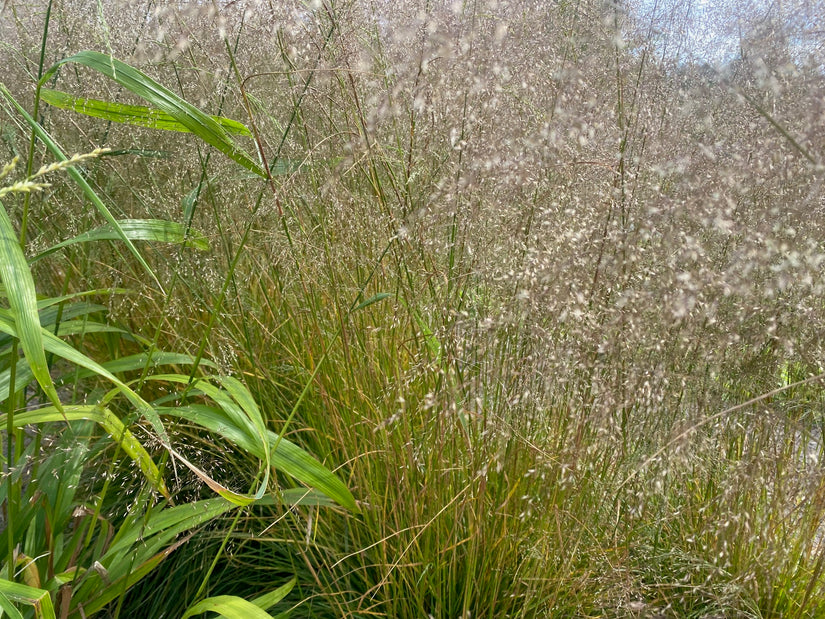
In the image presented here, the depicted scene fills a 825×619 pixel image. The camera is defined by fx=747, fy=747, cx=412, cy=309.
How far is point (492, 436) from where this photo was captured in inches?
48.6

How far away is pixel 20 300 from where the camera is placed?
773mm

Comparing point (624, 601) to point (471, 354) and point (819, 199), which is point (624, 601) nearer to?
point (471, 354)

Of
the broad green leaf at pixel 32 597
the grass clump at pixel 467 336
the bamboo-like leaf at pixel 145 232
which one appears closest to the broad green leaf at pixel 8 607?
the broad green leaf at pixel 32 597

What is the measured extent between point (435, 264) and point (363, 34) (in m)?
0.62

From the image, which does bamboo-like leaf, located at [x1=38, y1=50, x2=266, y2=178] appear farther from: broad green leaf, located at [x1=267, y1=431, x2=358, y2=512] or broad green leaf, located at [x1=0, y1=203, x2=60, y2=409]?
broad green leaf, located at [x1=267, y1=431, x2=358, y2=512]

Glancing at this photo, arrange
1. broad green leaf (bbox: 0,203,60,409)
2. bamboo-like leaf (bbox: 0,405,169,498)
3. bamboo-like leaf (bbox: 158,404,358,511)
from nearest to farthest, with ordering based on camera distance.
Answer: broad green leaf (bbox: 0,203,60,409) < bamboo-like leaf (bbox: 0,405,169,498) < bamboo-like leaf (bbox: 158,404,358,511)

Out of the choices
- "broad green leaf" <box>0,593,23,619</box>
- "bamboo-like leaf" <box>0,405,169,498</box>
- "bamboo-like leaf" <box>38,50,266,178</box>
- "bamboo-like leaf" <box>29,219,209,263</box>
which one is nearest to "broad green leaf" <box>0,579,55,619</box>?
"broad green leaf" <box>0,593,23,619</box>

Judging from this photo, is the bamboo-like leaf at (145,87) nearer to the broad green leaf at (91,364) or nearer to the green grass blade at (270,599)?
the broad green leaf at (91,364)

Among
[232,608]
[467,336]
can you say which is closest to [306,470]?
[232,608]

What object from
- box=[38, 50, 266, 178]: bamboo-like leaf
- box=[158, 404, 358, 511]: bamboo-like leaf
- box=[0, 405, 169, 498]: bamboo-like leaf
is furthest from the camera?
box=[158, 404, 358, 511]: bamboo-like leaf

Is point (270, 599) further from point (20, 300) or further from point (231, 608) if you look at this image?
point (20, 300)

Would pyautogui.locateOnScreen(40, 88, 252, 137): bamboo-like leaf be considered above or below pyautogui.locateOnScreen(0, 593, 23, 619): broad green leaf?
above

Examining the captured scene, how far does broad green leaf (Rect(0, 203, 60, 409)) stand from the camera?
77 cm

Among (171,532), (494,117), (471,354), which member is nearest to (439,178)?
(494,117)
